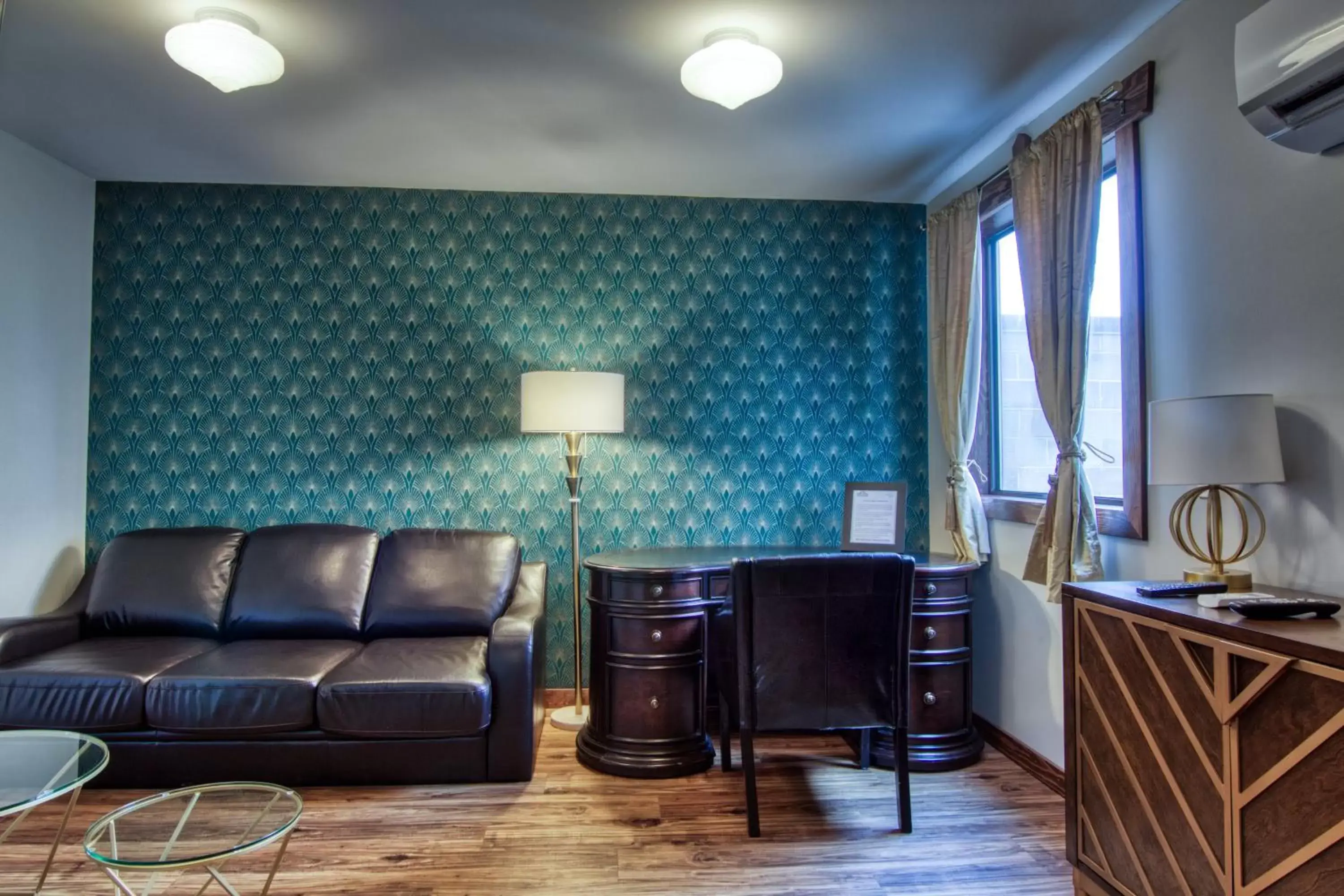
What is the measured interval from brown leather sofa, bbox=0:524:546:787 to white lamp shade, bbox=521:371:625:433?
0.64 metres

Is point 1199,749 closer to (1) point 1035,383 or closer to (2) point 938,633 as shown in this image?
(2) point 938,633

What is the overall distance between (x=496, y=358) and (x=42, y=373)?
189 cm

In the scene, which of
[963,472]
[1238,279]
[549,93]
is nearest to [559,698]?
[963,472]

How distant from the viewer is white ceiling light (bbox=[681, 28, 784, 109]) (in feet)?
7.22

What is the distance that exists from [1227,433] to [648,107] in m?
2.06

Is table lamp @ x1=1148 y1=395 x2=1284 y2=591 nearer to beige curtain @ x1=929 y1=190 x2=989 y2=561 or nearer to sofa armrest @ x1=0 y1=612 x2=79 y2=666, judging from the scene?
beige curtain @ x1=929 y1=190 x2=989 y2=561

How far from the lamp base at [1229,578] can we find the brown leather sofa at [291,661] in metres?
2.06

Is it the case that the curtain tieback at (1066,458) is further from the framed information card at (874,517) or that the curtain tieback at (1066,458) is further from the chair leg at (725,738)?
the chair leg at (725,738)

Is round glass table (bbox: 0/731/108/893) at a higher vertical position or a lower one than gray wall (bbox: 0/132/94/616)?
lower

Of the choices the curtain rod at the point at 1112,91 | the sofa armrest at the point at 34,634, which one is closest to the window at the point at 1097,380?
the curtain rod at the point at 1112,91

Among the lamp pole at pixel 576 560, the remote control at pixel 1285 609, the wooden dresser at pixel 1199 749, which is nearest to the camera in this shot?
the wooden dresser at pixel 1199 749

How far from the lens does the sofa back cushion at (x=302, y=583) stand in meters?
3.12

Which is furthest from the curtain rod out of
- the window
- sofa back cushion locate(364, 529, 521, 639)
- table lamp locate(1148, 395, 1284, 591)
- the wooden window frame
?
sofa back cushion locate(364, 529, 521, 639)

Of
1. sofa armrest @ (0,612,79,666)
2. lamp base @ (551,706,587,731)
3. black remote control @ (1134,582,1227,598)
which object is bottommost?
lamp base @ (551,706,587,731)
